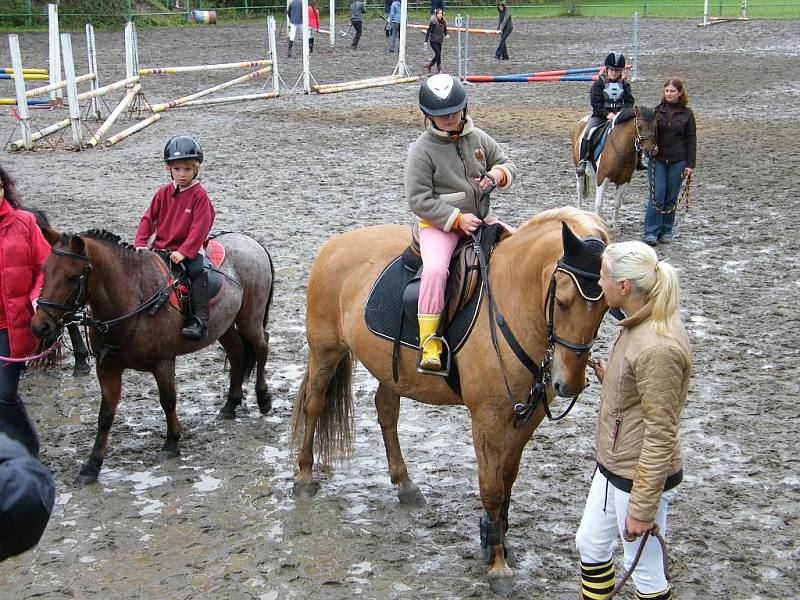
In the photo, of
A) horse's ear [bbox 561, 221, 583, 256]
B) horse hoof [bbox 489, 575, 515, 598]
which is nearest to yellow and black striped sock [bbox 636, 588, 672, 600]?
horse hoof [bbox 489, 575, 515, 598]

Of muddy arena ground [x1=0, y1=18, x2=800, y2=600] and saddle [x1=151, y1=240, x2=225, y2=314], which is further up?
saddle [x1=151, y1=240, x2=225, y2=314]

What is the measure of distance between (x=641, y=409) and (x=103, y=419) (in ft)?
12.1

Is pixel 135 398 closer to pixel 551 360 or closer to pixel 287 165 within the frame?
pixel 551 360

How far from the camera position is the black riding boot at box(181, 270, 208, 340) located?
6094 mm

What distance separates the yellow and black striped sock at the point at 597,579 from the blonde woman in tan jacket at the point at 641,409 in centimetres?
13

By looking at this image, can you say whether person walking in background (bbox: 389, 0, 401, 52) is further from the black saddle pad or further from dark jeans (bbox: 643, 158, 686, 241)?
the black saddle pad

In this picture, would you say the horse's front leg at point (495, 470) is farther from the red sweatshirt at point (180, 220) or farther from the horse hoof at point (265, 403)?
the horse hoof at point (265, 403)

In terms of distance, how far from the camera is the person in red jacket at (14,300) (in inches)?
204

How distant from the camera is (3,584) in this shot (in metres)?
4.77

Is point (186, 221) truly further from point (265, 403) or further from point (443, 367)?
point (443, 367)

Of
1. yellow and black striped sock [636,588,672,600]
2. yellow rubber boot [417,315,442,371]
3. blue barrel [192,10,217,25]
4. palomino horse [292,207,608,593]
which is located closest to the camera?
yellow and black striped sock [636,588,672,600]

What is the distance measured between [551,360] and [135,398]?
Result: 4.00 meters

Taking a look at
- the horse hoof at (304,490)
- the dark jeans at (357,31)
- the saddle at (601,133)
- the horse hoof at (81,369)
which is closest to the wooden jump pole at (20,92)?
the horse hoof at (81,369)

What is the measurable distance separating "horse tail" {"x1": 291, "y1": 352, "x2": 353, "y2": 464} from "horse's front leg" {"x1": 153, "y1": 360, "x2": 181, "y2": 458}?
85 centimetres
